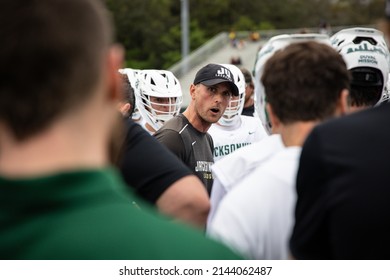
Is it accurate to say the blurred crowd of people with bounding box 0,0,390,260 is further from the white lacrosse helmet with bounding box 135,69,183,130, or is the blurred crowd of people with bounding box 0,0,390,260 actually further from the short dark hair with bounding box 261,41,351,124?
the white lacrosse helmet with bounding box 135,69,183,130

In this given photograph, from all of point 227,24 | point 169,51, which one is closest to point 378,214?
point 169,51

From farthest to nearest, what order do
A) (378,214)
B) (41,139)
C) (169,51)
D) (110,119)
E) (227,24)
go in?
(227,24) < (169,51) < (378,214) < (110,119) < (41,139)

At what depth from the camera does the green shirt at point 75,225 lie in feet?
4.54

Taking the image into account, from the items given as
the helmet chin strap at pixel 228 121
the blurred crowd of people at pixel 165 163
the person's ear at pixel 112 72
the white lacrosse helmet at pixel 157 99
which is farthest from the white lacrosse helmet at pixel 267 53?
the helmet chin strap at pixel 228 121

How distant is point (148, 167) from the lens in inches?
124

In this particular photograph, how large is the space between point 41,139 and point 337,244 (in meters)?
1.15

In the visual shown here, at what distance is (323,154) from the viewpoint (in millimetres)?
2217

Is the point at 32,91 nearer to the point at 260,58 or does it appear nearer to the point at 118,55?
the point at 118,55

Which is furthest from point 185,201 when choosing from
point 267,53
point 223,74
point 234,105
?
point 234,105

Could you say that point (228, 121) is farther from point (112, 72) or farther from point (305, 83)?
point (112, 72)

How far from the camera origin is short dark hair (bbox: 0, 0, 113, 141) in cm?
141

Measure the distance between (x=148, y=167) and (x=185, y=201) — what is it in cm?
22

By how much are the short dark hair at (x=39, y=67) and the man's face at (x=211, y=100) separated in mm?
4220

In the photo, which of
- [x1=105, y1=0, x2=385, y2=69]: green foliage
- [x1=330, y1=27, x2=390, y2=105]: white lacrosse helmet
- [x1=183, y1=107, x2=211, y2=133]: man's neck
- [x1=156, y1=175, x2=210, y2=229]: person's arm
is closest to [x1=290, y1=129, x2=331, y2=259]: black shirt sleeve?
[x1=156, y1=175, x2=210, y2=229]: person's arm
